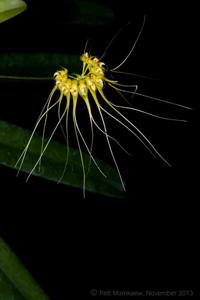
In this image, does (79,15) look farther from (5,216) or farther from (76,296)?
(76,296)

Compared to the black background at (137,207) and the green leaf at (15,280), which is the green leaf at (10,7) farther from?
the black background at (137,207)

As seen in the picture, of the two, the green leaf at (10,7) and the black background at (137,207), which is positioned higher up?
the green leaf at (10,7)

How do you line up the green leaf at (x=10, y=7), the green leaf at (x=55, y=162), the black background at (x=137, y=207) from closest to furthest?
1. the green leaf at (x=10, y=7)
2. the green leaf at (x=55, y=162)
3. the black background at (x=137, y=207)

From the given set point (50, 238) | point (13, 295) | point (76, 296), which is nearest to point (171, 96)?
point (50, 238)

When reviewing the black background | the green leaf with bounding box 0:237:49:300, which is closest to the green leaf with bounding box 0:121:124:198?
the green leaf with bounding box 0:237:49:300

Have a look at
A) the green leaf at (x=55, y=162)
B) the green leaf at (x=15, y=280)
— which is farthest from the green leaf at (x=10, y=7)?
the green leaf at (x=15, y=280)

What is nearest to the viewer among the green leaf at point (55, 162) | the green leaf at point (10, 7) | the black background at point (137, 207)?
the green leaf at point (10, 7)
